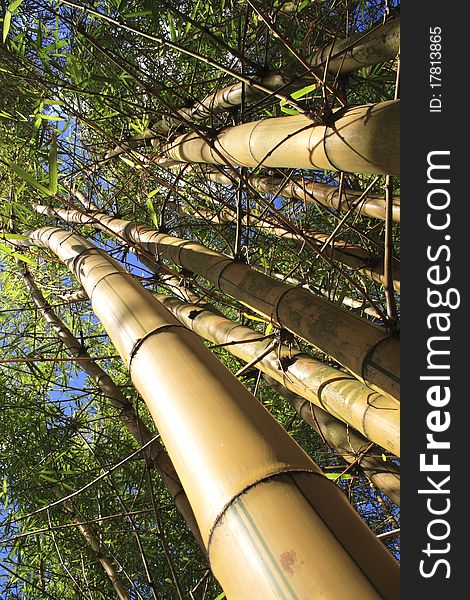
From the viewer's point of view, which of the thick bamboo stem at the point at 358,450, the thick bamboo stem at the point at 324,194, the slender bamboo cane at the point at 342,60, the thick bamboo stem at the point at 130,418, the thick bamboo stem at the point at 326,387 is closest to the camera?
the thick bamboo stem at the point at 326,387

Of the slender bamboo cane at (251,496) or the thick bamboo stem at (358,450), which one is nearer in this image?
the slender bamboo cane at (251,496)

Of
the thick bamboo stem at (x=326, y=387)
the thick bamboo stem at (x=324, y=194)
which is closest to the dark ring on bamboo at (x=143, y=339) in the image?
the thick bamboo stem at (x=326, y=387)

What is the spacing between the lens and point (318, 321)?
3.90ft

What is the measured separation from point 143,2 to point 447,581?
8.28ft

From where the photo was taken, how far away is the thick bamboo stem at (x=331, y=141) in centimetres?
90

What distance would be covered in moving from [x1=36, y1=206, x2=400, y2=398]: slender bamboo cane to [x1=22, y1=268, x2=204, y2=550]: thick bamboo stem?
18.2 inches

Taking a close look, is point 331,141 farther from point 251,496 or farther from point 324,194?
point 324,194

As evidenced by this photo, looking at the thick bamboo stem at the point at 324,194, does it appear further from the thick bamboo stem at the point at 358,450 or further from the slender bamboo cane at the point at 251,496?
the slender bamboo cane at the point at 251,496

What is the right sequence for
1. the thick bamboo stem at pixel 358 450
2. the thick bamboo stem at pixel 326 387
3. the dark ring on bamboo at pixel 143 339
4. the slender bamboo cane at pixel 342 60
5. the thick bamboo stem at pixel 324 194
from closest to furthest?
the dark ring on bamboo at pixel 143 339 < the thick bamboo stem at pixel 326 387 < the slender bamboo cane at pixel 342 60 < the thick bamboo stem at pixel 358 450 < the thick bamboo stem at pixel 324 194

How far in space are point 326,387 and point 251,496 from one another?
84 centimetres

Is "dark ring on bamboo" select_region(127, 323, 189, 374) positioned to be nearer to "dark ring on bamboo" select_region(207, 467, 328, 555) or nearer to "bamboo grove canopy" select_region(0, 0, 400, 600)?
"bamboo grove canopy" select_region(0, 0, 400, 600)

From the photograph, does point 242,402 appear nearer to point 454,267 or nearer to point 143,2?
point 454,267

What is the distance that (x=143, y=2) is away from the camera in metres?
2.31

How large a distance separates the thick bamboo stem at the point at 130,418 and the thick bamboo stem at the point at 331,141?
0.72m
